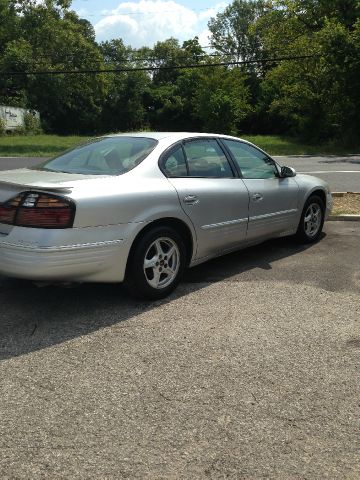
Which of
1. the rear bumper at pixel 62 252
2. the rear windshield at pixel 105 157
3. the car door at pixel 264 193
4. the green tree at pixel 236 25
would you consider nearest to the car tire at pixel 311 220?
the car door at pixel 264 193

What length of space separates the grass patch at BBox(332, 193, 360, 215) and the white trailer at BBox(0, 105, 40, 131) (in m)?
34.6

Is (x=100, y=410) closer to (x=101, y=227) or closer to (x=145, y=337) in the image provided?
(x=145, y=337)

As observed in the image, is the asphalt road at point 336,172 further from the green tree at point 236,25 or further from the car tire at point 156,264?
the green tree at point 236,25

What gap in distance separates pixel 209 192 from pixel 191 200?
289 millimetres

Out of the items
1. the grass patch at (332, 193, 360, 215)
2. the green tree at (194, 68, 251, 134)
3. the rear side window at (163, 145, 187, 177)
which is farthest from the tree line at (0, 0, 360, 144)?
the rear side window at (163, 145, 187, 177)

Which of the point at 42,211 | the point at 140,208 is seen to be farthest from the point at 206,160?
the point at 42,211

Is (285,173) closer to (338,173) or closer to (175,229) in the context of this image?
(175,229)

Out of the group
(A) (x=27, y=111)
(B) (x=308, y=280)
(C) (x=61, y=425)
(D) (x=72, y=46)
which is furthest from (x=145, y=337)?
(A) (x=27, y=111)

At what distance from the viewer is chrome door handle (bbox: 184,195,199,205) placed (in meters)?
4.73

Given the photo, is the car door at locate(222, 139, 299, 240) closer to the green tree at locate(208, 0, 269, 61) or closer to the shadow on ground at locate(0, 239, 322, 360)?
the shadow on ground at locate(0, 239, 322, 360)

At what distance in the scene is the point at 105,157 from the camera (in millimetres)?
4812

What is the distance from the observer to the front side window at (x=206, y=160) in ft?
16.5

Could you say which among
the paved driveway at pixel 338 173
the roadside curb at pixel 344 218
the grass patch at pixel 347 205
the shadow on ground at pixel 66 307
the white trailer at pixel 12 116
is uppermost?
the white trailer at pixel 12 116

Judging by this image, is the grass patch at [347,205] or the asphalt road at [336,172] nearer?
the grass patch at [347,205]
